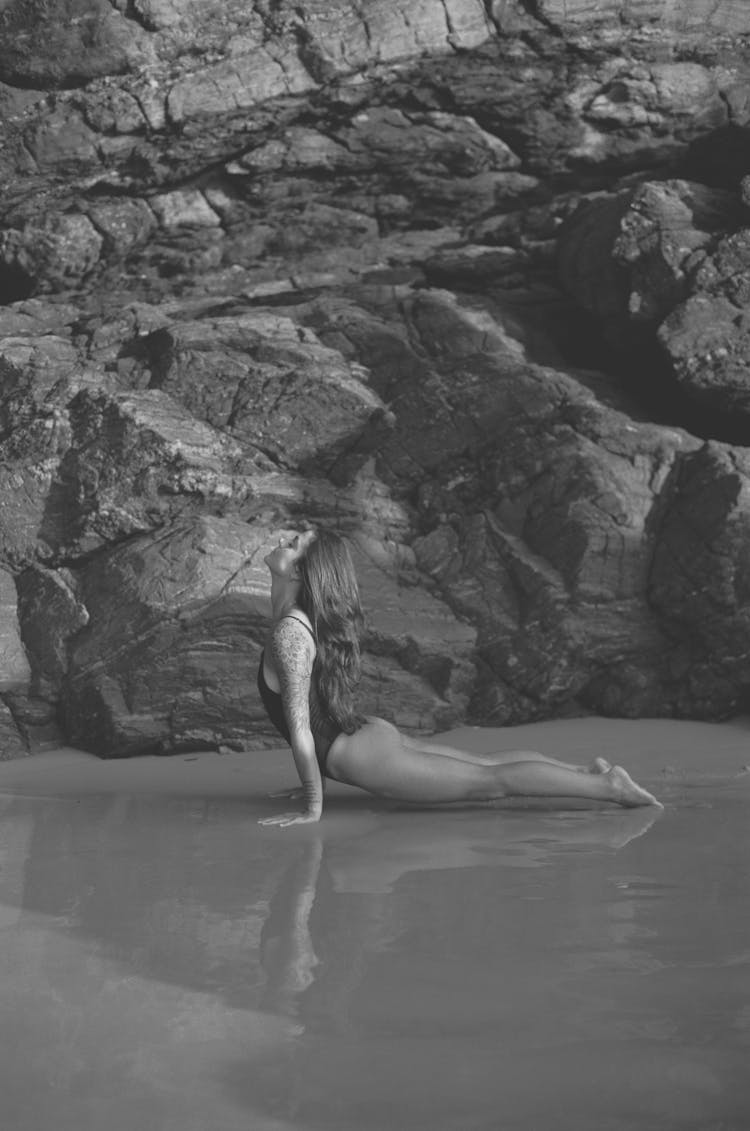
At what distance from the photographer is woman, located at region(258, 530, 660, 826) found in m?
5.04

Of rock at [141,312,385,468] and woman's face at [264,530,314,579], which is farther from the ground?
rock at [141,312,385,468]

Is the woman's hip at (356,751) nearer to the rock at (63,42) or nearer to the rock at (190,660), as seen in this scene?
the rock at (190,660)

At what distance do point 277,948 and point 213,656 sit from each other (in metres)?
4.33

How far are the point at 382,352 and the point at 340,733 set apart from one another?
458 centimetres

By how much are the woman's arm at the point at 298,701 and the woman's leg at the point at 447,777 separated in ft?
0.63

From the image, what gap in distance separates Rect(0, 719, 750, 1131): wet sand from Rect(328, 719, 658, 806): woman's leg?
0.34ft

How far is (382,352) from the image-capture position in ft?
29.8

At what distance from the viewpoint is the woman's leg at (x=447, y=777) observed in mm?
5031

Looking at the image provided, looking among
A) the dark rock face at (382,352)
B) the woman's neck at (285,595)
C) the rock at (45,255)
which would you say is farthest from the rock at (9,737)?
the rock at (45,255)

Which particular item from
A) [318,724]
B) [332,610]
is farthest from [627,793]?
[332,610]

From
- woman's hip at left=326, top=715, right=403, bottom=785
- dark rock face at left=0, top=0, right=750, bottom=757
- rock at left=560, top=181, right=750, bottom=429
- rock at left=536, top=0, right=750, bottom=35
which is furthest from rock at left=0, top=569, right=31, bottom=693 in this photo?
rock at left=536, top=0, right=750, bottom=35

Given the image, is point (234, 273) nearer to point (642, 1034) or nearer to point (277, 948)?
point (277, 948)

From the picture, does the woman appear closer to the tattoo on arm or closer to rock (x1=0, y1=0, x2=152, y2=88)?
the tattoo on arm

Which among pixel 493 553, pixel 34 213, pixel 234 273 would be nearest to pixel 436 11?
pixel 234 273
